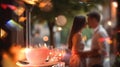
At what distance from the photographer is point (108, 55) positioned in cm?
77

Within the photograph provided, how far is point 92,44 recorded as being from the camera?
77cm

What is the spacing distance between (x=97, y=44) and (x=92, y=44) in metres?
0.02

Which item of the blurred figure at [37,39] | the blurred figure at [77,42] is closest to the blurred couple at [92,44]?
the blurred figure at [77,42]

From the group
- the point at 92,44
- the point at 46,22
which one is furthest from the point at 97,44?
the point at 46,22

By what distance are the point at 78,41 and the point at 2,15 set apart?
0.93 ft

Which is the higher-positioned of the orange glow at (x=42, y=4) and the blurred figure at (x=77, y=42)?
the orange glow at (x=42, y=4)

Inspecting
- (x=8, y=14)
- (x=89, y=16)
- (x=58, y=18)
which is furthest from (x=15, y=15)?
(x=89, y=16)

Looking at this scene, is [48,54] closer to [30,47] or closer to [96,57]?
[30,47]

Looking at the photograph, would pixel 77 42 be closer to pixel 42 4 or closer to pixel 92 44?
pixel 92 44

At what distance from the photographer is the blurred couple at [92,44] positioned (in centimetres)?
76

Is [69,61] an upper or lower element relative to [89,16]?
lower

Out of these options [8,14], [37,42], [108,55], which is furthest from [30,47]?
[108,55]

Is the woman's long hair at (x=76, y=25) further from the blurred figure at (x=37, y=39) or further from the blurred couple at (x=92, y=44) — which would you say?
the blurred figure at (x=37, y=39)

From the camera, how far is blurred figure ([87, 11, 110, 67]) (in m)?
0.77
